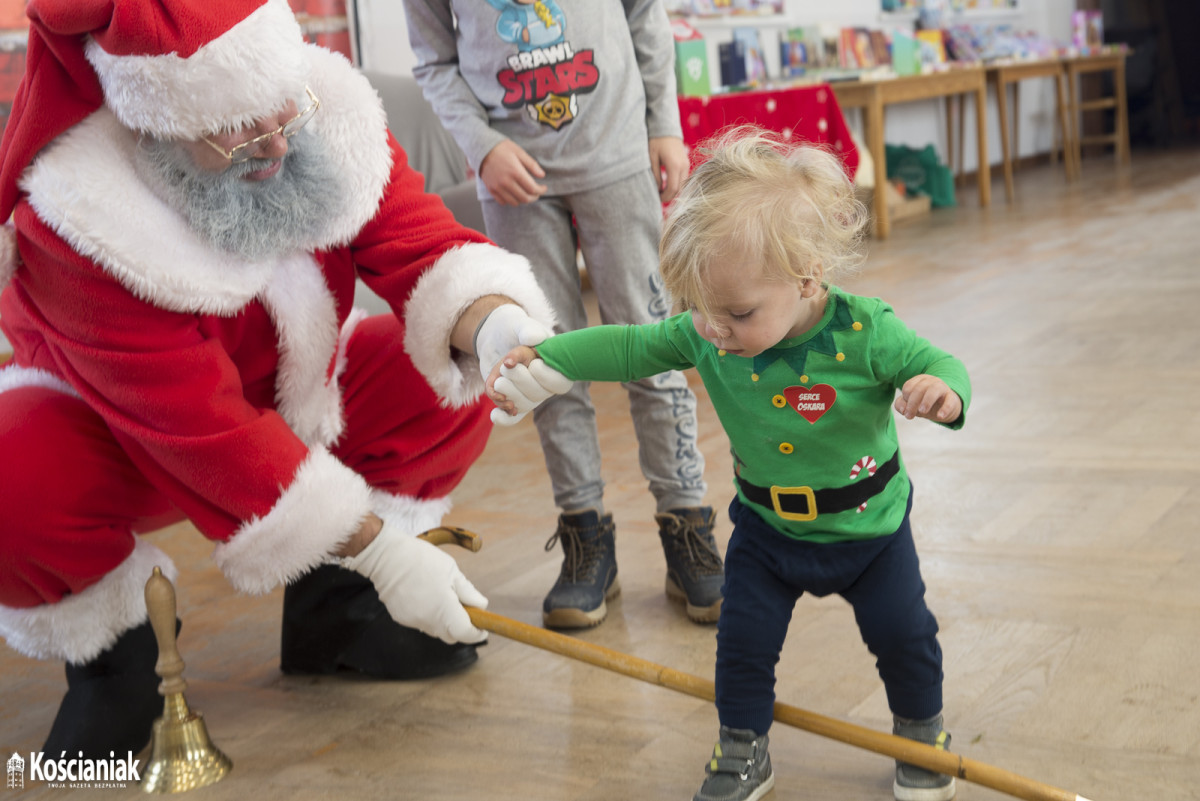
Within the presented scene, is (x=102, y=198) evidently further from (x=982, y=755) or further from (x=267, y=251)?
(x=982, y=755)

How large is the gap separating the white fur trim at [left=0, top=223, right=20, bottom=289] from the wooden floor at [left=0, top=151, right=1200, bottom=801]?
530mm

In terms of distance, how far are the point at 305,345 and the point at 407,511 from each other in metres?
0.25

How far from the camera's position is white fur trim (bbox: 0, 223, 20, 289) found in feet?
3.85

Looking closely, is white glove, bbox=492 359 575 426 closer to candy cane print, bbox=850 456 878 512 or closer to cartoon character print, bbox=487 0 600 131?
candy cane print, bbox=850 456 878 512

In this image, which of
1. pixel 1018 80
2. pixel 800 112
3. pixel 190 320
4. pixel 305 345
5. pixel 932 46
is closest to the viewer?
pixel 190 320

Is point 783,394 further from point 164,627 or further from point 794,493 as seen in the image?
point 164,627

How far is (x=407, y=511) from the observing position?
1.43 m

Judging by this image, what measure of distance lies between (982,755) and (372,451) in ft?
2.55

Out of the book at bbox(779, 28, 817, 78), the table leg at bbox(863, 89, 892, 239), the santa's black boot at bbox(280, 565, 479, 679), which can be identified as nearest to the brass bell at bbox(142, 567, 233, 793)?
the santa's black boot at bbox(280, 565, 479, 679)

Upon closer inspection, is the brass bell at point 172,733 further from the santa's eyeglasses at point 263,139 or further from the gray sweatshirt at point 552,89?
the gray sweatshirt at point 552,89

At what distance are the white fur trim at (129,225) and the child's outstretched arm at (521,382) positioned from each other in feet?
1.12

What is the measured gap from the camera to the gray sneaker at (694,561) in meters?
1.42

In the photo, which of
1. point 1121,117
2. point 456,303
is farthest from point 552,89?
point 1121,117

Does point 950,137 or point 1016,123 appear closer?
point 950,137
